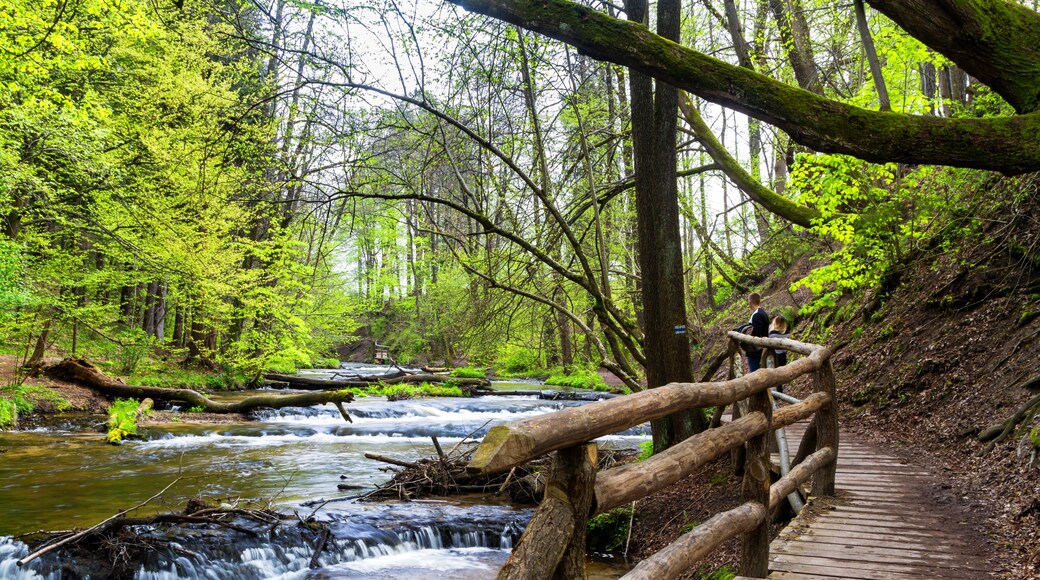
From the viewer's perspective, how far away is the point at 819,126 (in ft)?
14.1

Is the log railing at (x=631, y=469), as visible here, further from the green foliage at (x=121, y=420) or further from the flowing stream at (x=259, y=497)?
the green foliage at (x=121, y=420)

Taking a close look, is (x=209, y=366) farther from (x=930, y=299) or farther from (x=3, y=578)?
(x=930, y=299)

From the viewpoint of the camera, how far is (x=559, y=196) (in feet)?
33.2

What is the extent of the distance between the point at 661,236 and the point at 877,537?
11.9 ft

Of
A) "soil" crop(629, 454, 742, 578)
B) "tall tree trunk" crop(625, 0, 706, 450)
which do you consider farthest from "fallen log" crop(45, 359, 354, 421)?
"tall tree trunk" crop(625, 0, 706, 450)

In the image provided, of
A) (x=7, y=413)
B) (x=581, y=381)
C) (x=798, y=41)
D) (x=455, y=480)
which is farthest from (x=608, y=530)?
(x=581, y=381)

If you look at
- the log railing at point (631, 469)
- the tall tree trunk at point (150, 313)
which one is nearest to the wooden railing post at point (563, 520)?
the log railing at point (631, 469)

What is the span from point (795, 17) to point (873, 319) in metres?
5.63

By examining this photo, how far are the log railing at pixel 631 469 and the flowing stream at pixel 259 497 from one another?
11.1 feet

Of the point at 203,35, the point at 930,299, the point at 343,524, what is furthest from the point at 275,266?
the point at 930,299

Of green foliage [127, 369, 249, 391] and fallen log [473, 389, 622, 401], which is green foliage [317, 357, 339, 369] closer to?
green foliage [127, 369, 249, 391]

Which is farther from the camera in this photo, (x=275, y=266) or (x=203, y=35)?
(x=275, y=266)

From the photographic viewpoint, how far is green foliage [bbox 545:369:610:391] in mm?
24103

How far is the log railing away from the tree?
1646 mm
